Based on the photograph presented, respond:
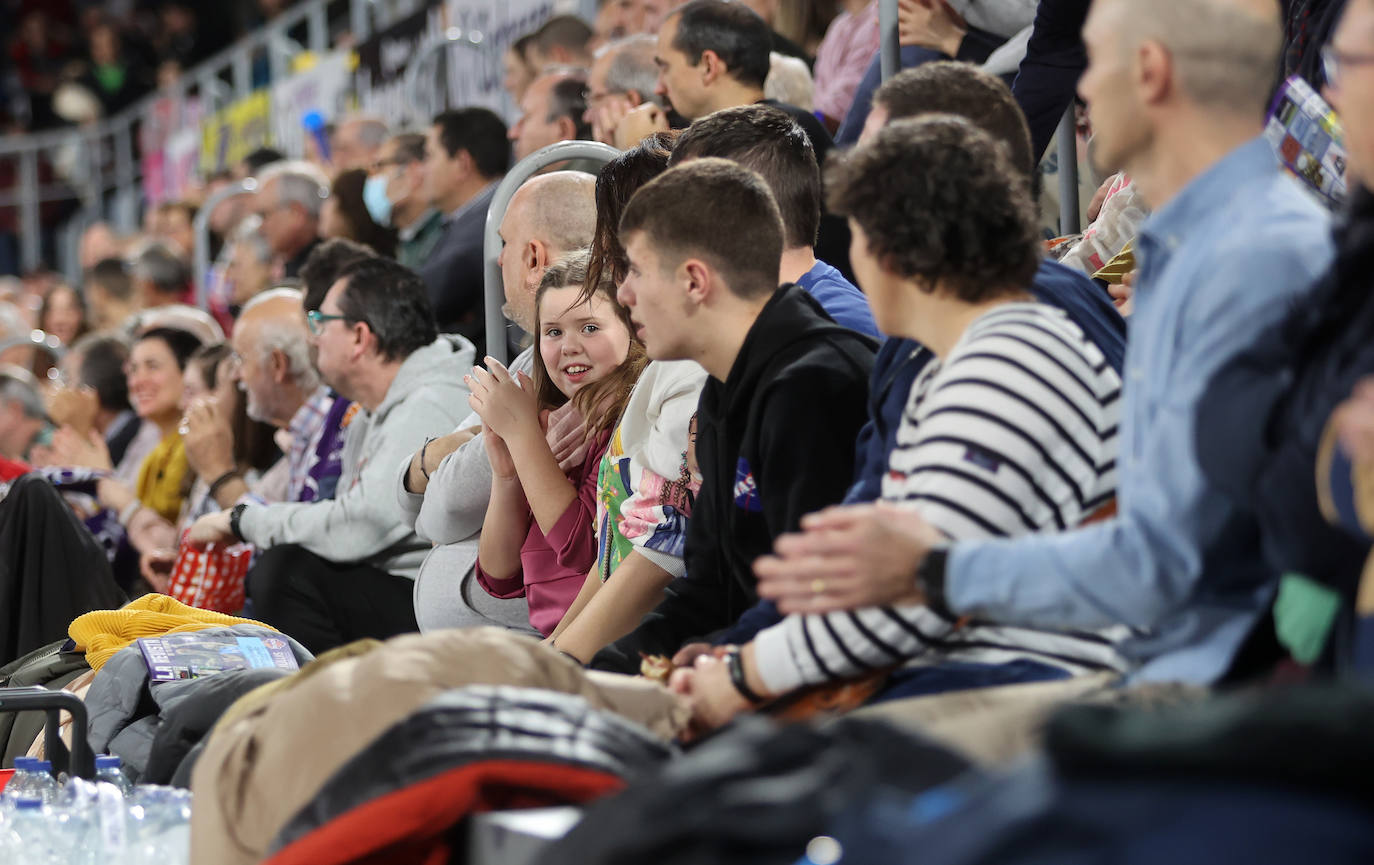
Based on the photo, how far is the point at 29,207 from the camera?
13172mm

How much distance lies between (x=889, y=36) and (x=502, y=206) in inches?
36.6

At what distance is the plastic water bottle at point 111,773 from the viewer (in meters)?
2.60

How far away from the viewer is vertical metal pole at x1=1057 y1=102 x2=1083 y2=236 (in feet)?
11.2

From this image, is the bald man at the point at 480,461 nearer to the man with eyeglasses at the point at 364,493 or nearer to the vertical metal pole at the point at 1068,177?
the man with eyeglasses at the point at 364,493

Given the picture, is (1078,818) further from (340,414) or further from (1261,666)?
(340,414)

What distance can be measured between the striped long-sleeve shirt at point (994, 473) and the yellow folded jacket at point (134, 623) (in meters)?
1.68

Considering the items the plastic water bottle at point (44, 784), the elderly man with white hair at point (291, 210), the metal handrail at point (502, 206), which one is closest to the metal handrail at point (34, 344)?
the elderly man with white hair at point (291, 210)

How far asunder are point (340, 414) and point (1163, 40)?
321 cm

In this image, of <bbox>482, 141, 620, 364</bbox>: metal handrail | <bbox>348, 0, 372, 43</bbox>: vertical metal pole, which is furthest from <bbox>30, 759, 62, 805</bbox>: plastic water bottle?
<bbox>348, 0, 372, 43</bbox>: vertical metal pole

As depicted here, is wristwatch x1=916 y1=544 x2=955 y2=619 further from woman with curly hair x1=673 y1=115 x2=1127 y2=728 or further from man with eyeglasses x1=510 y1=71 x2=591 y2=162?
man with eyeglasses x1=510 y1=71 x2=591 y2=162

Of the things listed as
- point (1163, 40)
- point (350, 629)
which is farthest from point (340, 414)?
point (1163, 40)

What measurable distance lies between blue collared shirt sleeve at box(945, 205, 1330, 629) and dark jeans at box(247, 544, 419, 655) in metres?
2.50

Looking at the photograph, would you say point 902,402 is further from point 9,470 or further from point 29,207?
point 29,207

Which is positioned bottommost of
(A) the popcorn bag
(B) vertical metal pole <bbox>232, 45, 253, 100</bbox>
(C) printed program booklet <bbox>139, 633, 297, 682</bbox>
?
(A) the popcorn bag
